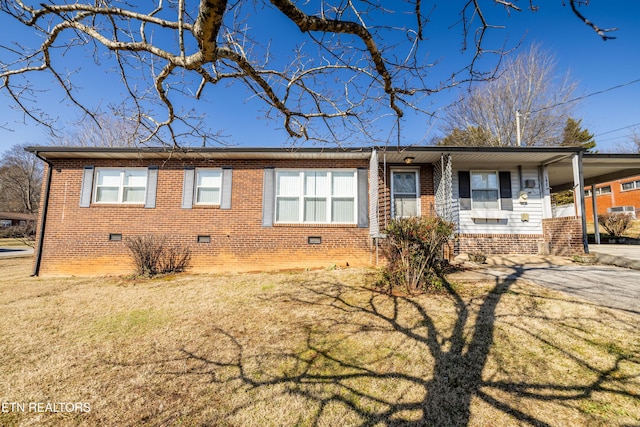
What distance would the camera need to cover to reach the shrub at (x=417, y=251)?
4914mm

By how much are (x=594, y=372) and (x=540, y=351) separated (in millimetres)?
426

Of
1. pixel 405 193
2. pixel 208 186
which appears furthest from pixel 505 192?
pixel 208 186

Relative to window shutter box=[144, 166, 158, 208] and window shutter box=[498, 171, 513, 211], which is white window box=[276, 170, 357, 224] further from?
window shutter box=[498, 171, 513, 211]

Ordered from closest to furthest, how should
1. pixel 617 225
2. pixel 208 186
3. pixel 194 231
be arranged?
pixel 194 231 → pixel 208 186 → pixel 617 225

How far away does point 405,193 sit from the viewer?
8.71 metres

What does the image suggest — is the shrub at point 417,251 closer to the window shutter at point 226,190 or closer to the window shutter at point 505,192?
the window shutter at point 505,192

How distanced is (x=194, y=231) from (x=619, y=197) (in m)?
36.0

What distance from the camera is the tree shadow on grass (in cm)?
225

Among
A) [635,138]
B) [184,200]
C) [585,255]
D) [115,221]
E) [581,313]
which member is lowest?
[581,313]

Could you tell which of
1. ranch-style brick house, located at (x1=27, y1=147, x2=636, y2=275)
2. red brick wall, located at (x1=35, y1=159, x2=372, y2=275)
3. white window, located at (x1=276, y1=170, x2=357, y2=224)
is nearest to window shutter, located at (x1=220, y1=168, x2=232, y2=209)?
ranch-style brick house, located at (x1=27, y1=147, x2=636, y2=275)

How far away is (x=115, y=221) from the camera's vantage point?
8141mm

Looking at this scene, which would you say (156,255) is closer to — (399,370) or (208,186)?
(208,186)

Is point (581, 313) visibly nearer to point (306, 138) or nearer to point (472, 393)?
point (472, 393)

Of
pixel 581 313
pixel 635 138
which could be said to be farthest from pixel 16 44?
pixel 635 138
